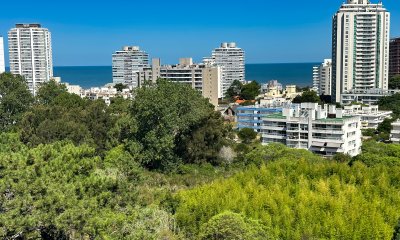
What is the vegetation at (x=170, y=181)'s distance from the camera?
12.0 m

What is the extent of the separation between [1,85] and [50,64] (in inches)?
1506

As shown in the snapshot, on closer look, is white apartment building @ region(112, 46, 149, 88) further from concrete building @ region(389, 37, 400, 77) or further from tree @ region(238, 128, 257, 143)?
tree @ region(238, 128, 257, 143)

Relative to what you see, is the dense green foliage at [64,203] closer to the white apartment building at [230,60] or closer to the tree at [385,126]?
the tree at [385,126]

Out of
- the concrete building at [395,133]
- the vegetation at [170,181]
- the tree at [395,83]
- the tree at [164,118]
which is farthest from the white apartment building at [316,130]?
the tree at [395,83]

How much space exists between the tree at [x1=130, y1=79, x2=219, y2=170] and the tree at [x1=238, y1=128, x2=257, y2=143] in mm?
8814

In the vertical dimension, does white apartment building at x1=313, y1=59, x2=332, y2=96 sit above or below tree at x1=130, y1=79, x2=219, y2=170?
above

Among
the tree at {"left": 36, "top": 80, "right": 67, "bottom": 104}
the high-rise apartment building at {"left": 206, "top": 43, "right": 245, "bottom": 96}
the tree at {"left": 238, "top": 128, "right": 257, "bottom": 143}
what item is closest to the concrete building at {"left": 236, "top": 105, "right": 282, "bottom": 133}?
the tree at {"left": 238, "top": 128, "right": 257, "bottom": 143}

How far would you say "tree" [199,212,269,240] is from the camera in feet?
38.7

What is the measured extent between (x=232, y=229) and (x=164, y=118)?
46.4 feet

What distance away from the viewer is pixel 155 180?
23906 mm

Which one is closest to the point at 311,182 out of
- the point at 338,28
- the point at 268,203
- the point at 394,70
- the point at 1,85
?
the point at 268,203

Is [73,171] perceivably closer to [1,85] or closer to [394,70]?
[1,85]

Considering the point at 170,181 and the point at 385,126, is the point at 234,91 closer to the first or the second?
the point at 385,126

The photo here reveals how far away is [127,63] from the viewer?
82000 millimetres
